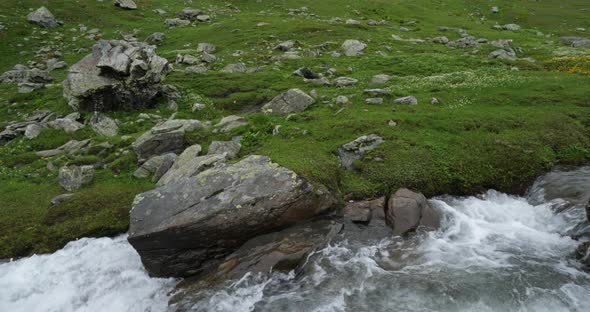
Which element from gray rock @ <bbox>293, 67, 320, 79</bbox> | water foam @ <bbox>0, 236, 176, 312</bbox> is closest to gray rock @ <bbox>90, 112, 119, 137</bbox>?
water foam @ <bbox>0, 236, 176, 312</bbox>

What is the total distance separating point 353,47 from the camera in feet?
146

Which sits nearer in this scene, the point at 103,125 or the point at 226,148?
the point at 226,148

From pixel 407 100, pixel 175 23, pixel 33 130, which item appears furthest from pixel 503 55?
pixel 175 23

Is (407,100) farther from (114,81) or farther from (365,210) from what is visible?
(114,81)

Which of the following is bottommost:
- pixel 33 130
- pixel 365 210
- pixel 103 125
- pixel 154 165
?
pixel 33 130

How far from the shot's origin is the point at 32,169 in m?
22.6

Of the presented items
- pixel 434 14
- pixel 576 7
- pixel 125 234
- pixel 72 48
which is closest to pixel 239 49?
pixel 72 48

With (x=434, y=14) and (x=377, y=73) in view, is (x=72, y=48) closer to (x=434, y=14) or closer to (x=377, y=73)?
(x=377, y=73)

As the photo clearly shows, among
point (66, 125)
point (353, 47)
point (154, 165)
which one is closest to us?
point (154, 165)

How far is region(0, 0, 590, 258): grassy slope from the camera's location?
18.7 metres

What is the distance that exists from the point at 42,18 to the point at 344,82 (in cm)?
4851

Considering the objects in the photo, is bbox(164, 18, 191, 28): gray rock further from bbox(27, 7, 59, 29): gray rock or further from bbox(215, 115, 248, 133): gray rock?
bbox(215, 115, 248, 133): gray rock

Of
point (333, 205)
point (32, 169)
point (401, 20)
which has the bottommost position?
point (32, 169)

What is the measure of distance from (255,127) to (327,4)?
5837cm
